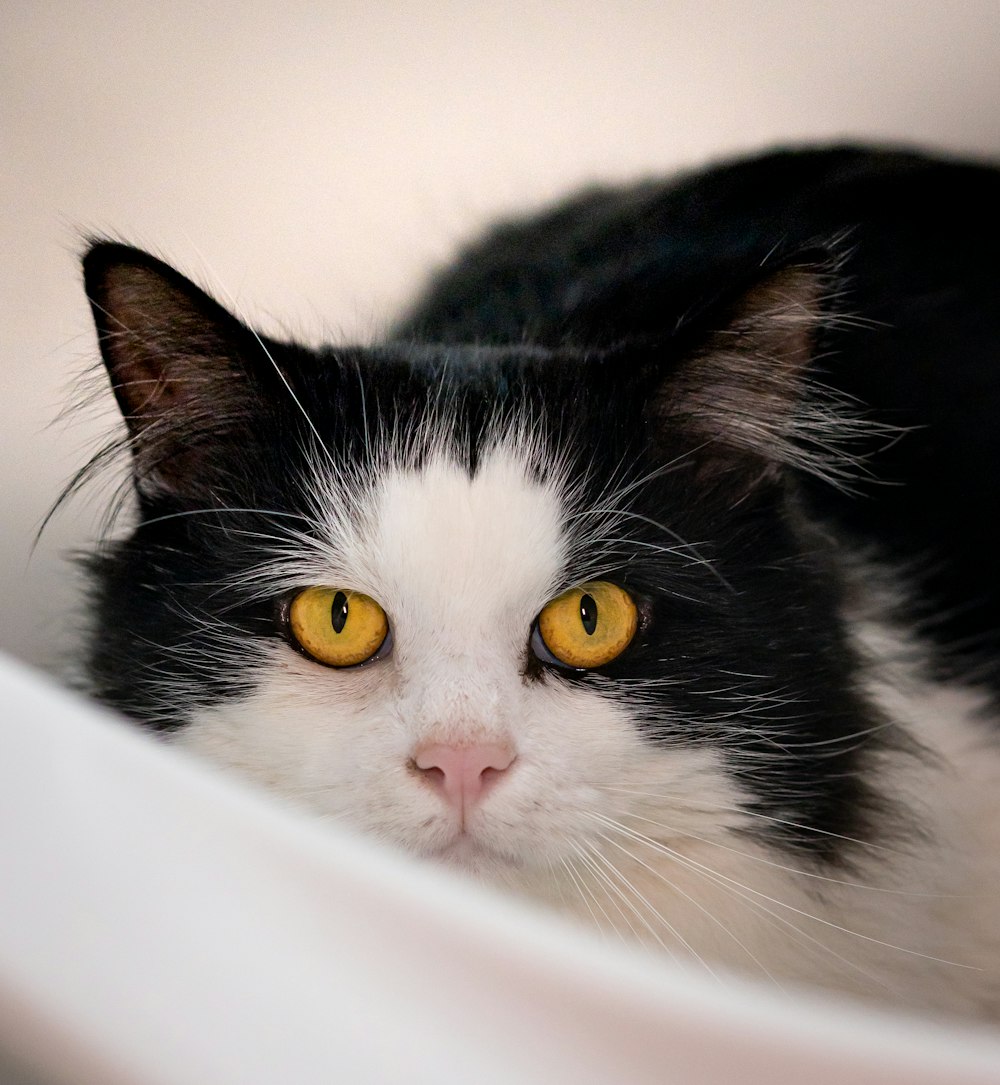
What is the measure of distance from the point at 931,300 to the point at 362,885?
1098mm

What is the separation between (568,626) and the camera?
85 centimetres

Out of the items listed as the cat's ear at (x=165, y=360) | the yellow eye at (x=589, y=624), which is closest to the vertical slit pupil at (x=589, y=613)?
the yellow eye at (x=589, y=624)

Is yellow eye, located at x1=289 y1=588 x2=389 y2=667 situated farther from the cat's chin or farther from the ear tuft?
the ear tuft

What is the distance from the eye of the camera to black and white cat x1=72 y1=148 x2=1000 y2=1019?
793 mm

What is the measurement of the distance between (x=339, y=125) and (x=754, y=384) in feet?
1.62

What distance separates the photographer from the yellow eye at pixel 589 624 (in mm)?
844

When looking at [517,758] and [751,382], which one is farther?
[751,382]

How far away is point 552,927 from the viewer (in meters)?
0.42

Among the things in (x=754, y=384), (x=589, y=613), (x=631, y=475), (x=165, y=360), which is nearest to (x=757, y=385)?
(x=754, y=384)

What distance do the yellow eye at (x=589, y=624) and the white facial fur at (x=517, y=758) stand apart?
2 centimetres

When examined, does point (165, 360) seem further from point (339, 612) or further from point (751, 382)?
point (751, 382)

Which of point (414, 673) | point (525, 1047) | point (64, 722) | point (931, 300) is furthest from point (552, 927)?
point (931, 300)

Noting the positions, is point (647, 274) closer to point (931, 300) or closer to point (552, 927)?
point (931, 300)

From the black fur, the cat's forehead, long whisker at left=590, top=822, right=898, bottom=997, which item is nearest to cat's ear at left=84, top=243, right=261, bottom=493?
the black fur
